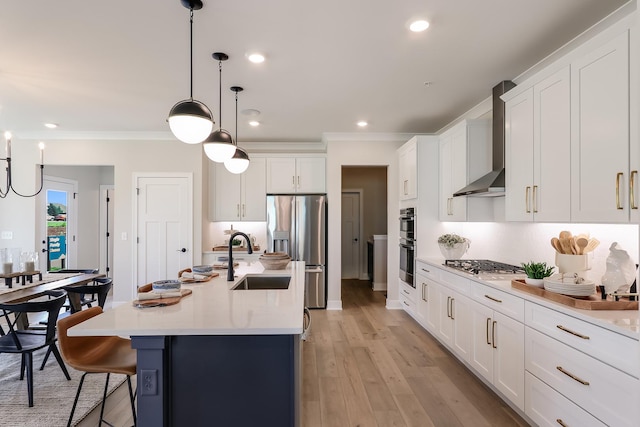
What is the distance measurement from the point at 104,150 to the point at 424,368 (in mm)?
5246

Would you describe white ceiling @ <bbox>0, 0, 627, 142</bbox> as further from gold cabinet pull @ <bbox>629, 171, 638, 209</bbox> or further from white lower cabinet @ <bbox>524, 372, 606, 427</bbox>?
white lower cabinet @ <bbox>524, 372, 606, 427</bbox>

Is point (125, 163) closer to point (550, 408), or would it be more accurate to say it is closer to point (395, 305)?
point (395, 305)

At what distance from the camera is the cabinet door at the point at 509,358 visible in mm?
2258

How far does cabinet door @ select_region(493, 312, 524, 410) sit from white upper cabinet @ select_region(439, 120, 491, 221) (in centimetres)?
143

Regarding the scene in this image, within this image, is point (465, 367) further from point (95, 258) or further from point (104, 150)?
point (95, 258)

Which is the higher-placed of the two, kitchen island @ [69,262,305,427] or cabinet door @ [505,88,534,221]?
cabinet door @ [505,88,534,221]

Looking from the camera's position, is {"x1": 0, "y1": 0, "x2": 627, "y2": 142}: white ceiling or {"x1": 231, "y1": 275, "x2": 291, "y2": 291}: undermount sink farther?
{"x1": 231, "y1": 275, "x2": 291, "y2": 291}: undermount sink

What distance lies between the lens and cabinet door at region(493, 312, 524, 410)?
2.26 m

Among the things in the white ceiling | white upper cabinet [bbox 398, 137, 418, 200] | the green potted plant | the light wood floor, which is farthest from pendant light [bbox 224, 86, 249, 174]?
the green potted plant

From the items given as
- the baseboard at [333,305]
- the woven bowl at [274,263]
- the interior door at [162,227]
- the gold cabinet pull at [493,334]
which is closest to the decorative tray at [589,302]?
the gold cabinet pull at [493,334]

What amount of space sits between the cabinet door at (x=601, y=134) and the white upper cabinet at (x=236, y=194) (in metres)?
4.23

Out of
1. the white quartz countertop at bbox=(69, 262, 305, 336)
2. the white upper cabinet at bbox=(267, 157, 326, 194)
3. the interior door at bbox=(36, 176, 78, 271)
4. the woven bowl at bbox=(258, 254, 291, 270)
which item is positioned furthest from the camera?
the interior door at bbox=(36, 176, 78, 271)

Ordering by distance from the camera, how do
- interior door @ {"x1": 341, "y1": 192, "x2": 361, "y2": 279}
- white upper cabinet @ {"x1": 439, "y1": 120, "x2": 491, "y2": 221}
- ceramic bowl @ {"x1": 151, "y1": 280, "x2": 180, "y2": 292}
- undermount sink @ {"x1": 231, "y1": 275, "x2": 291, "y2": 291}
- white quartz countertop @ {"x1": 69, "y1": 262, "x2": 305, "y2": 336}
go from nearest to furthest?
white quartz countertop @ {"x1": 69, "y1": 262, "x2": 305, "y2": 336} < ceramic bowl @ {"x1": 151, "y1": 280, "x2": 180, "y2": 292} < undermount sink @ {"x1": 231, "y1": 275, "x2": 291, "y2": 291} < white upper cabinet @ {"x1": 439, "y1": 120, "x2": 491, "y2": 221} < interior door @ {"x1": 341, "y1": 192, "x2": 361, "y2": 279}

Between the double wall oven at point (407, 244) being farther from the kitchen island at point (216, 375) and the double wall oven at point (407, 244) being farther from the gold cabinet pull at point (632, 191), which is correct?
the kitchen island at point (216, 375)
